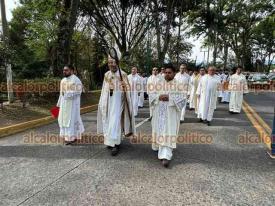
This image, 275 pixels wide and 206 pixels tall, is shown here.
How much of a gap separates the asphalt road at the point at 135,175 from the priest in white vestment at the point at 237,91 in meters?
5.77

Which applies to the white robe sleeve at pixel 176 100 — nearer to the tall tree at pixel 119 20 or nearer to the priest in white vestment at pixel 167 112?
the priest in white vestment at pixel 167 112

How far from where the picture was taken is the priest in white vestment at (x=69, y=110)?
7027 millimetres

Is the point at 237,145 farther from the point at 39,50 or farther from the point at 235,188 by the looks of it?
the point at 39,50

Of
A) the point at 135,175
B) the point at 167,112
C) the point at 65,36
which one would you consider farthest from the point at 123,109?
the point at 65,36

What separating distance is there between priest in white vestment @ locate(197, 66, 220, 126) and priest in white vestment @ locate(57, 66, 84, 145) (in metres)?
4.34

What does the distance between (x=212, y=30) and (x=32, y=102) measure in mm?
27910

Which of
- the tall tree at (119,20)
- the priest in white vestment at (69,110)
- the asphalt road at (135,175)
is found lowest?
the asphalt road at (135,175)

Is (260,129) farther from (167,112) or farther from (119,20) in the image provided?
(119,20)

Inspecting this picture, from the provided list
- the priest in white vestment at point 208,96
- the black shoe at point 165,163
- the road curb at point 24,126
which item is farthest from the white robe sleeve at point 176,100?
the road curb at point 24,126

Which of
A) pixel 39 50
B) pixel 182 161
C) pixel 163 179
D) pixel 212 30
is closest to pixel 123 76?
pixel 182 161

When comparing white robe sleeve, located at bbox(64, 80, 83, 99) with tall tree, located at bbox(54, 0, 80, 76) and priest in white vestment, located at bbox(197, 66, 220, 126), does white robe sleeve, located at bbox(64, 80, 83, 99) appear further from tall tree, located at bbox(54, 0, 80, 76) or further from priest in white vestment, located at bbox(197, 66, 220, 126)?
tall tree, located at bbox(54, 0, 80, 76)

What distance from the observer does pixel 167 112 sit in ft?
19.0

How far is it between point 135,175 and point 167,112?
1340 millimetres

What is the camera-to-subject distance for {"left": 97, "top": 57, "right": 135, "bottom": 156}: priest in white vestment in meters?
6.30
